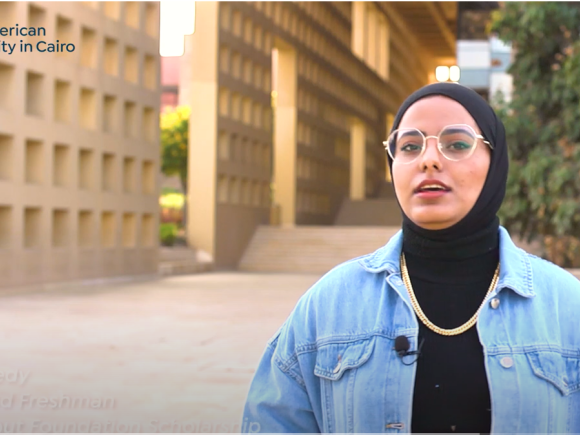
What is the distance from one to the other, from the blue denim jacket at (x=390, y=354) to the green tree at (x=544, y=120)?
17.3 metres

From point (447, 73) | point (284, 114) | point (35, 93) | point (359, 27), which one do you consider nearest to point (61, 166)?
point (35, 93)

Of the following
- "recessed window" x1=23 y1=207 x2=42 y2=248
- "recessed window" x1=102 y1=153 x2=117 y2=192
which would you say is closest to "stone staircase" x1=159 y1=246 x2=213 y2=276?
"recessed window" x1=102 y1=153 x2=117 y2=192

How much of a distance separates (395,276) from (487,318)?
8.9 inches

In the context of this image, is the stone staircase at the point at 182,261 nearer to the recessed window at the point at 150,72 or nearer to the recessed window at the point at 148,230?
the recessed window at the point at 148,230

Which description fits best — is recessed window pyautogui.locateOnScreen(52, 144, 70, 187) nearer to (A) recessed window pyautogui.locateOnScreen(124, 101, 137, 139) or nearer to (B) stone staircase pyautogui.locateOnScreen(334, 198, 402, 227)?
(A) recessed window pyautogui.locateOnScreen(124, 101, 137, 139)

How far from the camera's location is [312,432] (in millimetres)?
2289

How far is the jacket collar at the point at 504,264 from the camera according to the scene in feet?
7.06

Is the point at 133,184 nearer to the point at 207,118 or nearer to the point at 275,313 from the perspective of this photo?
the point at 207,118

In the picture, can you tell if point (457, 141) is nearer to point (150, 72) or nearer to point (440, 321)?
point (440, 321)

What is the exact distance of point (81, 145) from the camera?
21000mm

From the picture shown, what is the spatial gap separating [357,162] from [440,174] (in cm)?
4098

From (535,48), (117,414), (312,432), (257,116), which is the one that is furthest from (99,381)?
(257,116)

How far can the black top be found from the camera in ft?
6.95

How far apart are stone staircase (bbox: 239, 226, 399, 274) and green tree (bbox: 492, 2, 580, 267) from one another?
321 inches
